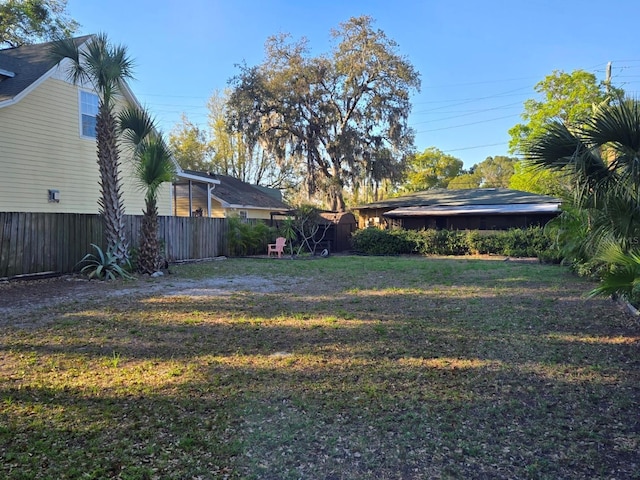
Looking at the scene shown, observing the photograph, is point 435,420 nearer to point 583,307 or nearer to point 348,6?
point 583,307

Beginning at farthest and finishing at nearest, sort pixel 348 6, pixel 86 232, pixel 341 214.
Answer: pixel 348 6
pixel 341 214
pixel 86 232

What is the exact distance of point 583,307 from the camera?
712 centimetres

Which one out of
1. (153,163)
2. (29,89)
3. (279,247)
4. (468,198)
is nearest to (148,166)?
(153,163)

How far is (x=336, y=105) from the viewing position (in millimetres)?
26438

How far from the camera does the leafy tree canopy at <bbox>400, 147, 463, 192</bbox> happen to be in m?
49.8

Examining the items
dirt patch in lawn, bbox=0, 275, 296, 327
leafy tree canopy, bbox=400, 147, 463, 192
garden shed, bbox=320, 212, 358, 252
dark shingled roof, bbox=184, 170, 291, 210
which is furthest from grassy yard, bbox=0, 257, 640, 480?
leafy tree canopy, bbox=400, 147, 463, 192

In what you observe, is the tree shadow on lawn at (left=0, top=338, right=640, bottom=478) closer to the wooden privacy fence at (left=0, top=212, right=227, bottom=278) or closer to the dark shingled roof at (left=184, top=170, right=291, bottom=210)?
the wooden privacy fence at (left=0, top=212, right=227, bottom=278)

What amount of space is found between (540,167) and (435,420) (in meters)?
3.96

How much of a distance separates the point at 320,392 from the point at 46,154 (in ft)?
40.1

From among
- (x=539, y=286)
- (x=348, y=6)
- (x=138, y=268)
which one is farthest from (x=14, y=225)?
(x=348, y=6)

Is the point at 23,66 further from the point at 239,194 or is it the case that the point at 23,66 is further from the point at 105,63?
the point at 239,194

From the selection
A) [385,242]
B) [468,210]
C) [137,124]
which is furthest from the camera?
[468,210]

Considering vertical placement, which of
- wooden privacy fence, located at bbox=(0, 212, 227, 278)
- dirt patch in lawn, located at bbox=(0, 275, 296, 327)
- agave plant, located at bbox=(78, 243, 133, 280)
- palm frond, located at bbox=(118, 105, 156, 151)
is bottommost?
dirt patch in lawn, located at bbox=(0, 275, 296, 327)

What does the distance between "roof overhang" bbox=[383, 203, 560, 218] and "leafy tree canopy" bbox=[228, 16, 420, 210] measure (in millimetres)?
3949
